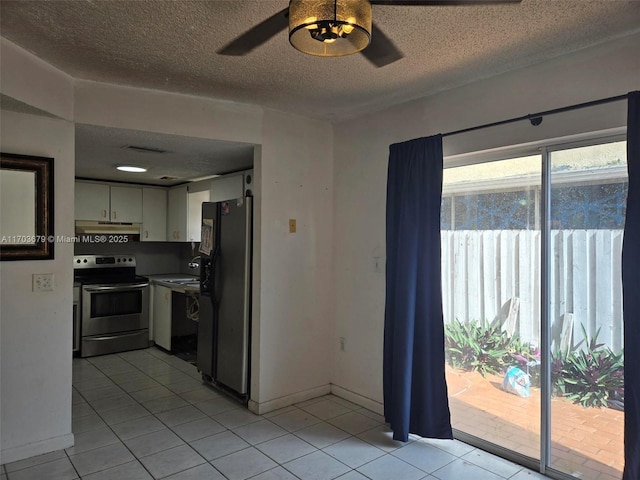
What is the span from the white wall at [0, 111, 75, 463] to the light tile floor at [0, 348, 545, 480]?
0.17 meters

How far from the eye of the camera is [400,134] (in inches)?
127

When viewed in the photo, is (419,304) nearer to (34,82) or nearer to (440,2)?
(440,2)

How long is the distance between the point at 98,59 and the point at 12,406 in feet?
6.84

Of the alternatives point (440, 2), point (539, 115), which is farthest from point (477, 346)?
point (440, 2)

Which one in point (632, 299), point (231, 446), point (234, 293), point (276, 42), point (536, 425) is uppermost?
point (276, 42)

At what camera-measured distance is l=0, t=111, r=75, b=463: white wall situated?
2590 mm

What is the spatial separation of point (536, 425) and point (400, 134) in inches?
82.4

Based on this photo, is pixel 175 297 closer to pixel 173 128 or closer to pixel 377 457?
pixel 173 128

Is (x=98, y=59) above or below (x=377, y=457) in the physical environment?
above

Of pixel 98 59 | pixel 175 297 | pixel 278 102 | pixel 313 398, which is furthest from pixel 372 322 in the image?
pixel 175 297

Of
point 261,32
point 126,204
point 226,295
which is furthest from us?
point 126,204

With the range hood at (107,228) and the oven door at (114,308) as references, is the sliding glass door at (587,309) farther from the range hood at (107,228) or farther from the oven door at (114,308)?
the range hood at (107,228)

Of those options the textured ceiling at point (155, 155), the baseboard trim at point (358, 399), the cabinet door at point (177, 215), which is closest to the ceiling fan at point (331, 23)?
the textured ceiling at point (155, 155)

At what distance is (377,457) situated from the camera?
272 cm
